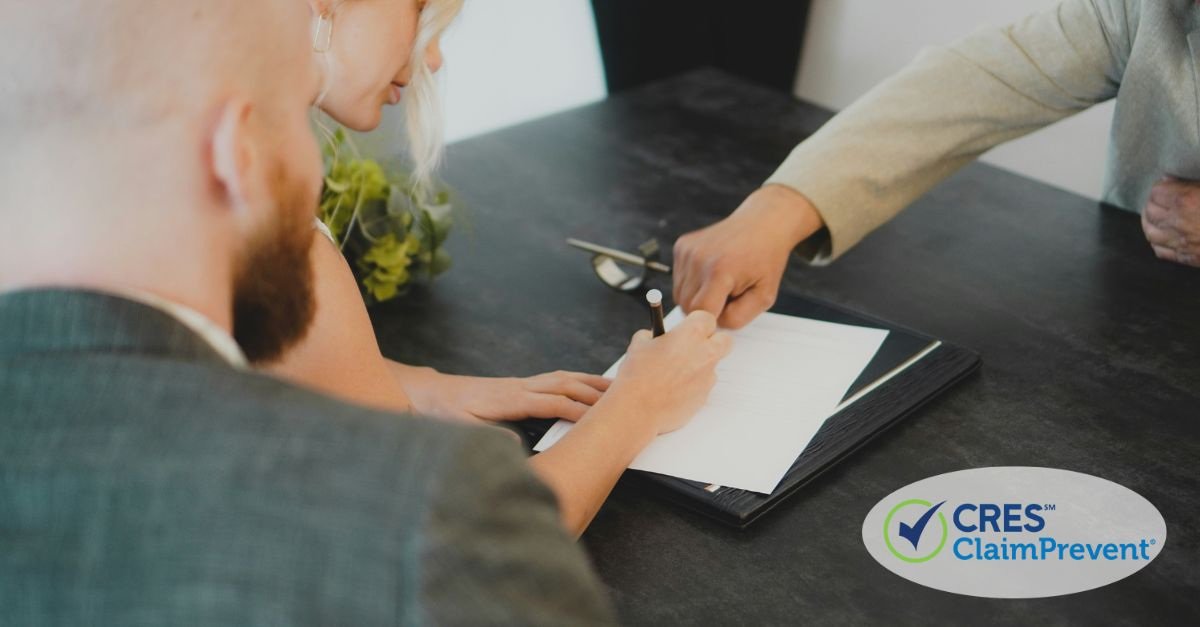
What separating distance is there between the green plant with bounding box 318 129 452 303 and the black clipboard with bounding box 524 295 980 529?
0.42m

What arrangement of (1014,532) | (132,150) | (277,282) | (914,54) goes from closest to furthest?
(132,150) → (277,282) → (1014,532) → (914,54)

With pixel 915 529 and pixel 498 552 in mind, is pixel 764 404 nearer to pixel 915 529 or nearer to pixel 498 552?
pixel 915 529

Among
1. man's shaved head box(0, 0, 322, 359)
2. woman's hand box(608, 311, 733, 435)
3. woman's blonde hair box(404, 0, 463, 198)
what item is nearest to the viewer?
man's shaved head box(0, 0, 322, 359)

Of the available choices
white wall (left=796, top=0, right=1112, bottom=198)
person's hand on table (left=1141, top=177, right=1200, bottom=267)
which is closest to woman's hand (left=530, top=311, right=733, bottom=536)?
person's hand on table (left=1141, top=177, right=1200, bottom=267)

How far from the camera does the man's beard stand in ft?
2.84

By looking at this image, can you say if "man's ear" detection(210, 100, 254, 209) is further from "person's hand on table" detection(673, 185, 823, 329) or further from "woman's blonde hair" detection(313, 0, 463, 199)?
"person's hand on table" detection(673, 185, 823, 329)

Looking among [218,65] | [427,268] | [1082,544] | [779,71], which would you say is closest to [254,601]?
[218,65]

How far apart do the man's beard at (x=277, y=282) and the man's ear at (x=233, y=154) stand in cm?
4

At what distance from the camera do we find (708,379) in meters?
1.34

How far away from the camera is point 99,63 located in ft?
2.59

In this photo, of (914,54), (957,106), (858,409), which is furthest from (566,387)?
(914,54)

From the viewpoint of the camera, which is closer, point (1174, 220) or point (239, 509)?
point (239, 509)

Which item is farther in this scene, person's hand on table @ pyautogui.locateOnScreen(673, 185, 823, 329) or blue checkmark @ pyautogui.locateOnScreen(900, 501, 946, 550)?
person's hand on table @ pyautogui.locateOnScreen(673, 185, 823, 329)

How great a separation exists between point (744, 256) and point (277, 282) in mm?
758
